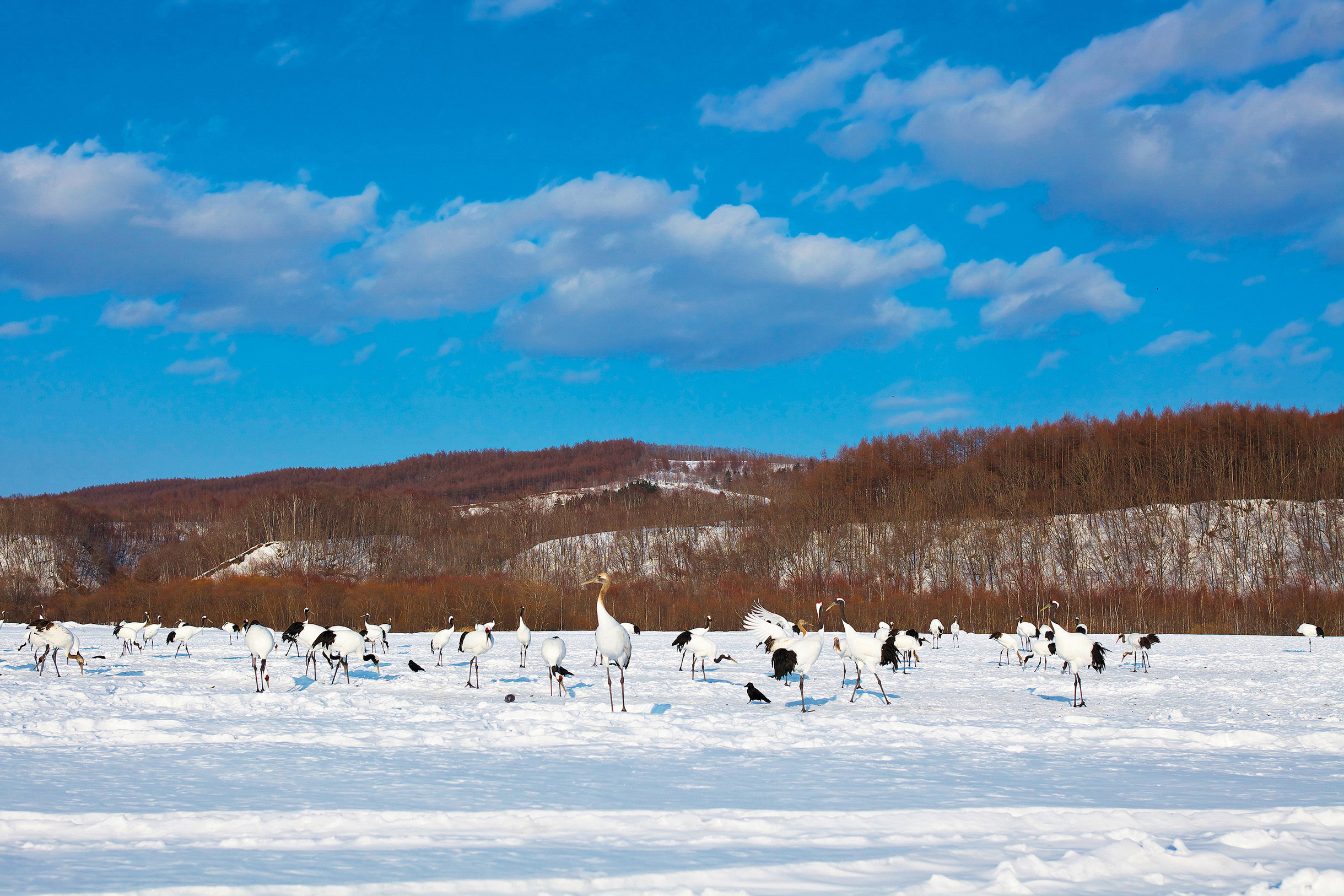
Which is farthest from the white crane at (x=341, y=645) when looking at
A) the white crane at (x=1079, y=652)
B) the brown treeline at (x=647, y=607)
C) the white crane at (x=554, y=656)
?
the brown treeline at (x=647, y=607)

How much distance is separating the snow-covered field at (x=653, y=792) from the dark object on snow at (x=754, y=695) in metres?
0.18

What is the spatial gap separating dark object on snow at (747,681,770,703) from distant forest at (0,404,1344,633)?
24087mm

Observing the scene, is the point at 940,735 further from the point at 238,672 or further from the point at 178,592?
the point at 178,592

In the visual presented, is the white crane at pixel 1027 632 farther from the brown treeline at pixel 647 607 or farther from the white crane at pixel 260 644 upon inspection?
the white crane at pixel 260 644

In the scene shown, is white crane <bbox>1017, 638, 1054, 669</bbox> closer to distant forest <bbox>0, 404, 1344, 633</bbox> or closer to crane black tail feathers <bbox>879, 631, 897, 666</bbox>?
crane black tail feathers <bbox>879, 631, 897, 666</bbox>

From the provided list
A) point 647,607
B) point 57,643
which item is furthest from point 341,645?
point 647,607

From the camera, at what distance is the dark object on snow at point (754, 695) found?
13656 mm

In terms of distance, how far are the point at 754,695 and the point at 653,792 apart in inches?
265

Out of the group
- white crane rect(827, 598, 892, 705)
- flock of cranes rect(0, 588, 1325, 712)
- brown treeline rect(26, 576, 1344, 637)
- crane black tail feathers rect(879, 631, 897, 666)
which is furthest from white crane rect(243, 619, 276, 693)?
brown treeline rect(26, 576, 1344, 637)

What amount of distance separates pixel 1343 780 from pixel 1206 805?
7.46ft

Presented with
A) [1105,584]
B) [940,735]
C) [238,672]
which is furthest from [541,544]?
[940,735]

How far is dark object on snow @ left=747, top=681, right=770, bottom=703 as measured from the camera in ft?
44.8

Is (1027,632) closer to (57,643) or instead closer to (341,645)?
(341,645)

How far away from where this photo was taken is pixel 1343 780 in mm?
8039
